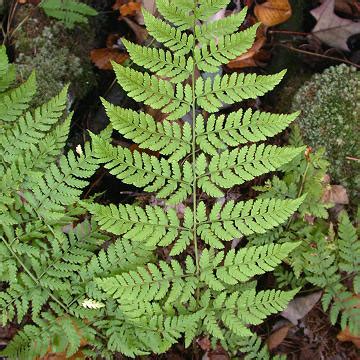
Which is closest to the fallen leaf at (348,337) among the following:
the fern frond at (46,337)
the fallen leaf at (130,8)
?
the fern frond at (46,337)

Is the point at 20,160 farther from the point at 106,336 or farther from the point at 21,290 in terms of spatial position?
the point at 106,336

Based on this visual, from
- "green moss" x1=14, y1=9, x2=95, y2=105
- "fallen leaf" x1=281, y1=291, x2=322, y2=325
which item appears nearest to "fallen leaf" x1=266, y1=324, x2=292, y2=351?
"fallen leaf" x1=281, y1=291, x2=322, y2=325

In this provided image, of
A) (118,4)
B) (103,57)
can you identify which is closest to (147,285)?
(103,57)

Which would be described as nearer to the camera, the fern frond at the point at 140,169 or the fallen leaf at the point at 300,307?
the fern frond at the point at 140,169

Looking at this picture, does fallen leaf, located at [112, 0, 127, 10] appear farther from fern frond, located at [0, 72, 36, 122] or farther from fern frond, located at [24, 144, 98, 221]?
fern frond, located at [24, 144, 98, 221]

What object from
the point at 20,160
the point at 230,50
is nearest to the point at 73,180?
the point at 20,160

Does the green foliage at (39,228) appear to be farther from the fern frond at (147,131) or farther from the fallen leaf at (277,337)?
the fallen leaf at (277,337)

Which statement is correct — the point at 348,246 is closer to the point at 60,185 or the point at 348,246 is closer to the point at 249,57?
the point at 249,57
